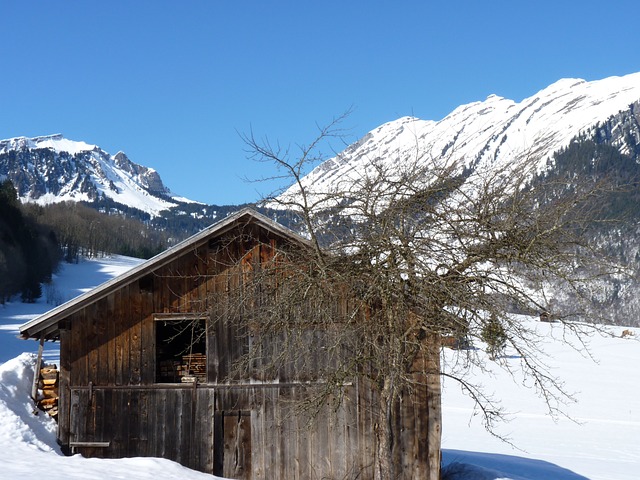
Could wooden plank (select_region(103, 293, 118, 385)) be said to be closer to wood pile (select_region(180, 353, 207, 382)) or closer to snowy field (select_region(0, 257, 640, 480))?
snowy field (select_region(0, 257, 640, 480))

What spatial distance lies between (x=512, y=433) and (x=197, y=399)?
18.3 m

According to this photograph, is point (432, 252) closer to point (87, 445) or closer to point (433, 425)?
point (433, 425)

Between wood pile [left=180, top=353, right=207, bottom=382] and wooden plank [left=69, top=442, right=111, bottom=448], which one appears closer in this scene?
wooden plank [left=69, top=442, right=111, bottom=448]

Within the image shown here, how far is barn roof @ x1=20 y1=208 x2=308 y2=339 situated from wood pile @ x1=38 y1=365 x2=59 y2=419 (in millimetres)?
1594

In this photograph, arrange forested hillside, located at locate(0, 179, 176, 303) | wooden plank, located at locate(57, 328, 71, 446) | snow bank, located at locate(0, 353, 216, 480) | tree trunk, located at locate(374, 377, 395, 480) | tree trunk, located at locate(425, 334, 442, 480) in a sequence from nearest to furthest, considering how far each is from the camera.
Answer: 1. snow bank, located at locate(0, 353, 216, 480)
2. tree trunk, located at locate(374, 377, 395, 480)
3. tree trunk, located at locate(425, 334, 442, 480)
4. wooden plank, located at locate(57, 328, 71, 446)
5. forested hillside, located at locate(0, 179, 176, 303)

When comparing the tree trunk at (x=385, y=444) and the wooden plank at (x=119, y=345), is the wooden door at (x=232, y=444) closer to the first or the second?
the wooden plank at (x=119, y=345)

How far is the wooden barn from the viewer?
1466 cm

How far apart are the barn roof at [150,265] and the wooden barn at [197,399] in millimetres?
44

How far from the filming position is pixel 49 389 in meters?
16.1

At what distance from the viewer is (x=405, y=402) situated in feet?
48.1

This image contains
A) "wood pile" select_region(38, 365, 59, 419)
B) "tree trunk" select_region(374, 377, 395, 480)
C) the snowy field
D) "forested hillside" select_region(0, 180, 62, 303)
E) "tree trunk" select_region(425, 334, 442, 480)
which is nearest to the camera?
the snowy field

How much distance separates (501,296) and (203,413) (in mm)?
6289

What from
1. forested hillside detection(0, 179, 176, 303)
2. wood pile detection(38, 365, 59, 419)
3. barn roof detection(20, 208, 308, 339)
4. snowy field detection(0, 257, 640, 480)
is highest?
forested hillside detection(0, 179, 176, 303)

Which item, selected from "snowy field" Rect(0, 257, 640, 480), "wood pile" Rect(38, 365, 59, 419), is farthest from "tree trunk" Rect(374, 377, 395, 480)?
"wood pile" Rect(38, 365, 59, 419)
